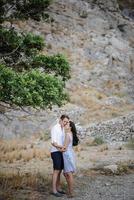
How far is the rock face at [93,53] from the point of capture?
1387 inches

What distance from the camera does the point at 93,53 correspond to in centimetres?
4366

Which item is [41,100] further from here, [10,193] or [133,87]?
[133,87]

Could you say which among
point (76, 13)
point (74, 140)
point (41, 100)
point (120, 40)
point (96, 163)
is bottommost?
point (96, 163)

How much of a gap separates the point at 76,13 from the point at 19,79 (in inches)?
1531

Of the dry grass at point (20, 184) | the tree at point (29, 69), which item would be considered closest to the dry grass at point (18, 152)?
the dry grass at point (20, 184)

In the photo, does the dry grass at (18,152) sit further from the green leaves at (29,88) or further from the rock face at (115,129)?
the green leaves at (29,88)

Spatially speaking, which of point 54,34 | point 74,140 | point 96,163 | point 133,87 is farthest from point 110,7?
point 74,140

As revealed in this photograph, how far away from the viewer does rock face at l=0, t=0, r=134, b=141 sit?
3522 cm

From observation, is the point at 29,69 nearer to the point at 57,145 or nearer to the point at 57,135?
the point at 57,135

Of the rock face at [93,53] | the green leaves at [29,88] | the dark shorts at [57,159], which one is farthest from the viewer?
the rock face at [93,53]

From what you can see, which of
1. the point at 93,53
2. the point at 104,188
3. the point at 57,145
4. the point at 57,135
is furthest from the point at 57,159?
the point at 93,53

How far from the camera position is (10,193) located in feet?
37.6

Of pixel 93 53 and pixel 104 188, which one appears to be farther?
pixel 93 53

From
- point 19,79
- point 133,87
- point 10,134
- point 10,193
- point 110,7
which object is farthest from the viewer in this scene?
point 110,7
